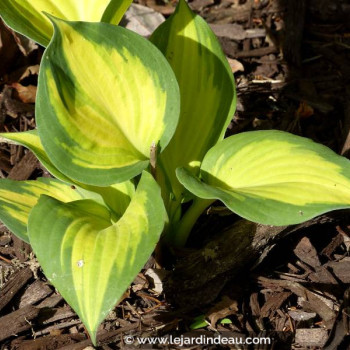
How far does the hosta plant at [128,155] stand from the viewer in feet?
4.13

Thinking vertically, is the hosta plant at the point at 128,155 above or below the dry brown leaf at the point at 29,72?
above

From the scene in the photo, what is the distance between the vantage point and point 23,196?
1.65 m

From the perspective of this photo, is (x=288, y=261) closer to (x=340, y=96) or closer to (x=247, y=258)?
(x=247, y=258)

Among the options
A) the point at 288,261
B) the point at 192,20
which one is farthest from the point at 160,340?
the point at 192,20

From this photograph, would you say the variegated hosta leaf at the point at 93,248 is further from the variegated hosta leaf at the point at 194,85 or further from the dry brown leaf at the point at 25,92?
the dry brown leaf at the point at 25,92

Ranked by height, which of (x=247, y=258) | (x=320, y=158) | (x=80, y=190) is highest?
(x=320, y=158)

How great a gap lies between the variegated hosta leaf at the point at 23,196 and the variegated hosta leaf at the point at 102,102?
24 centimetres

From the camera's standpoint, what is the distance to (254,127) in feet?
7.20

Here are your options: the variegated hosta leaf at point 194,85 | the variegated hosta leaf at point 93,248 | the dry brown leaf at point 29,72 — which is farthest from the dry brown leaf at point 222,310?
the dry brown leaf at point 29,72

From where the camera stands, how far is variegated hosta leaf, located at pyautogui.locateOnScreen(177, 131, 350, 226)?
4.10ft

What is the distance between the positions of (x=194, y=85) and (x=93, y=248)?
0.62 meters

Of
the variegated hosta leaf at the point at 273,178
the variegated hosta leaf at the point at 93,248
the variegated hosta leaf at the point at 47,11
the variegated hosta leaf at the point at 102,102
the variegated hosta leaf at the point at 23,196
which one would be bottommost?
the variegated hosta leaf at the point at 23,196

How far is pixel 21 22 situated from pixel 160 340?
3.10ft

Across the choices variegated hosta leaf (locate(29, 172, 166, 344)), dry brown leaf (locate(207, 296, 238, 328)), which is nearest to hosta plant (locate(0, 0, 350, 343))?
variegated hosta leaf (locate(29, 172, 166, 344))
